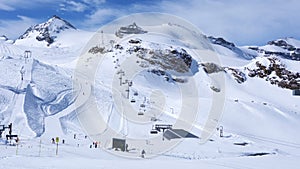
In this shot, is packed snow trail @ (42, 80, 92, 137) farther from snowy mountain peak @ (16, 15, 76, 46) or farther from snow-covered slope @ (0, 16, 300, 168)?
snowy mountain peak @ (16, 15, 76, 46)

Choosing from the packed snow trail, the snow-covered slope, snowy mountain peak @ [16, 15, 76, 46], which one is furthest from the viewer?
snowy mountain peak @ [16, 15, 76, 46]

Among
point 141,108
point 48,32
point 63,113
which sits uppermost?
point 48,32

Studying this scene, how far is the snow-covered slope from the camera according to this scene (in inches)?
972

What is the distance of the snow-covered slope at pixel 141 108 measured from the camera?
24688mm

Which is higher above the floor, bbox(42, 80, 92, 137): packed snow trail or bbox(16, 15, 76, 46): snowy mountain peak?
bbox(16, 15, 76, 46): snowy mountain peak

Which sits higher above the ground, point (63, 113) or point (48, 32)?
point (48, 32)

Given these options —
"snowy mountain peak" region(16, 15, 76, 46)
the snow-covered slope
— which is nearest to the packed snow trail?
the snow-covered slope

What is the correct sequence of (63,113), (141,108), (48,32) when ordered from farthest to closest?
(48,32), (141,108), (63,113)

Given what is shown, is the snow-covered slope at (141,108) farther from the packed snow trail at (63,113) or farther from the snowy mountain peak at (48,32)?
A: the snowy mountain peak at (48,32)

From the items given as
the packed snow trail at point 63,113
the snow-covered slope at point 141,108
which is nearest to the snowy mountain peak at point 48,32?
the snow-covered slope at point 141,108

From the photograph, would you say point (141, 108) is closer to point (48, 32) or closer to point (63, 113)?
point (63, 113)

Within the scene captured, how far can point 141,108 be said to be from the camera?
40.6m

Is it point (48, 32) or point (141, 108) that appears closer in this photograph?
point (141, 108)

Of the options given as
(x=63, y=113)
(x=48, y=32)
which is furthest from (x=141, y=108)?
(x=48, y=32)
